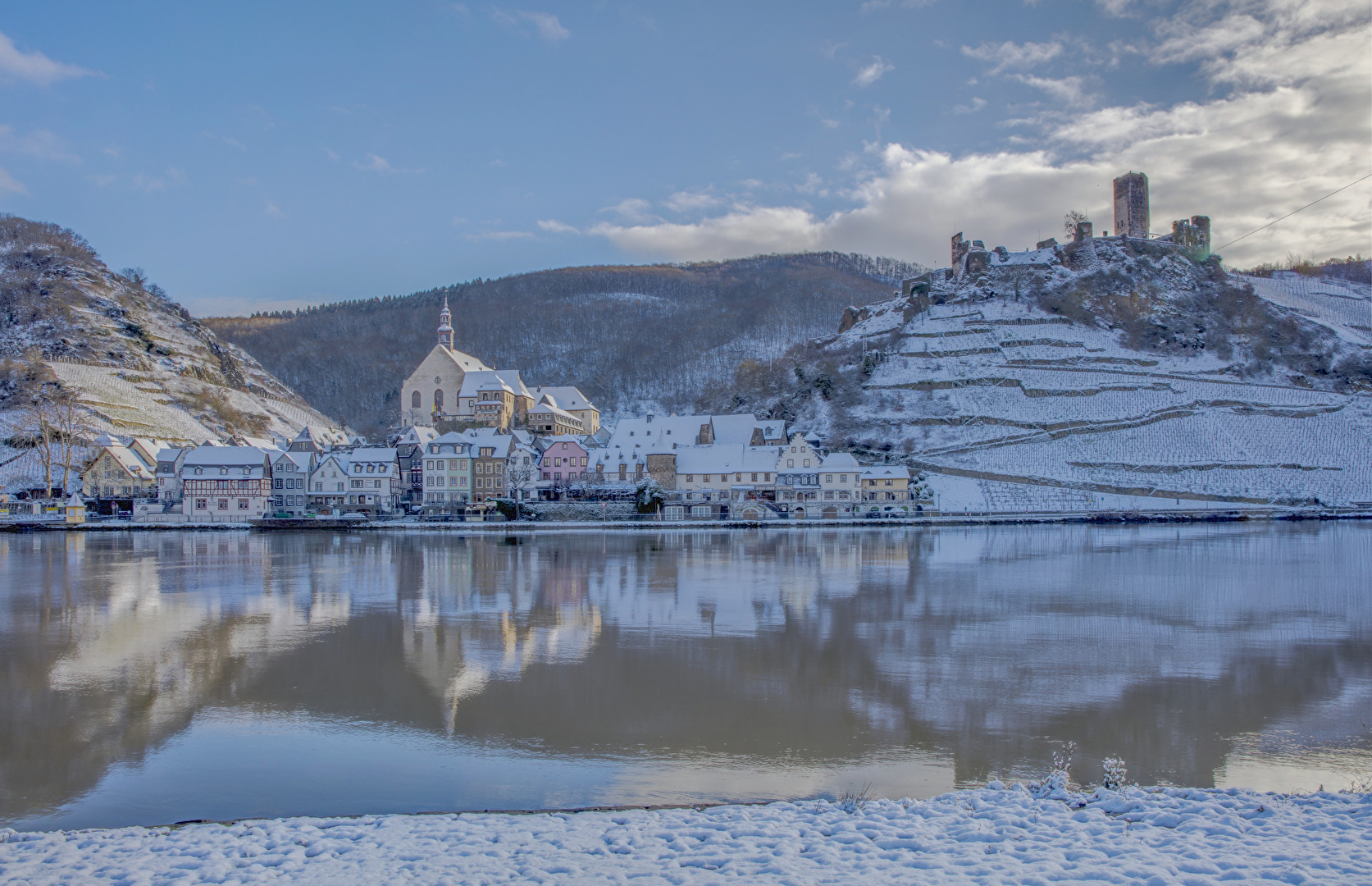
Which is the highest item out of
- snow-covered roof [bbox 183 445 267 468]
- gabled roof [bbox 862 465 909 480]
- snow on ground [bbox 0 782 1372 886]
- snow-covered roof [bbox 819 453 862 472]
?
snow-covered roof [bbox 183 445 267 468]

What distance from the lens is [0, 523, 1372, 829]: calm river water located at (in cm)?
915

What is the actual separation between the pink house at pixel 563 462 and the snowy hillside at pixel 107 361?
39.8 metres

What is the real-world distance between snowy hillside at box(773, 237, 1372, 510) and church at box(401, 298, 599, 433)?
23.8 meters

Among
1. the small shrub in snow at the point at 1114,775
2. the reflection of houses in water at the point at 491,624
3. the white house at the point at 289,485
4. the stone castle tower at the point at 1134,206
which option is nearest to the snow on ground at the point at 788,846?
the small shrub in snow at the point at 1114,775

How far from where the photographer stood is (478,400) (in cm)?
7912

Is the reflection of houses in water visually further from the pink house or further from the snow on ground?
the pink house

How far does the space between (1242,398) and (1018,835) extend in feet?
270

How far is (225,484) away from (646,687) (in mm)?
59147

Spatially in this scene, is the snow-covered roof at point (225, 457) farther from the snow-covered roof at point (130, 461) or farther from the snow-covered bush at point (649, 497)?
the snow-covered bush at point (649, 497)

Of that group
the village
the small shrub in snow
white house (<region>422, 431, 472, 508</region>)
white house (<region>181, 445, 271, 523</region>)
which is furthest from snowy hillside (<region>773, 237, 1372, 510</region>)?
the small shrub in snow

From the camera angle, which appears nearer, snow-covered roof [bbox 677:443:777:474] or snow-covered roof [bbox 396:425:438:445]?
snow-covered roof [bbox 677:443:777:474]

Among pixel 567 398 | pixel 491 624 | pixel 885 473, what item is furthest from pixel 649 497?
pixel 491 624

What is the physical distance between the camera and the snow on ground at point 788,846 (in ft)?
19.6

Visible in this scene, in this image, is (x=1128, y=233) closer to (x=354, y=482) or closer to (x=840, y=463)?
(x=840, y=463)
